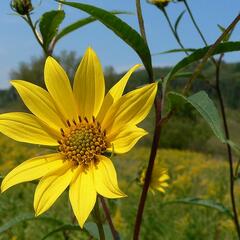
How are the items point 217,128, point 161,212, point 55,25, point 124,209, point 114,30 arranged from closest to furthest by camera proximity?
1. point 217,128
2. point 114,30
3. point 55,25
4. point 161,212
5. point 124,209

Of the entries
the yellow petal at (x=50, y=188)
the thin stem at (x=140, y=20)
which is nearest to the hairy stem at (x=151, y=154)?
the thin stem at (x=140, y=20)

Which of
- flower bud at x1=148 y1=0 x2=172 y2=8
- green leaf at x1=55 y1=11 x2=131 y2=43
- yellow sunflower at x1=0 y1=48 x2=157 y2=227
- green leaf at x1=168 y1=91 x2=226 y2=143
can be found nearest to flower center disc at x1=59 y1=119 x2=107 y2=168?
yellow sunflower at x1=0 y1=48 x2=157 y2=227

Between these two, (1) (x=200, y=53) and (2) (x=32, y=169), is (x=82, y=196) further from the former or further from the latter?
(1) (x=200, y=53)

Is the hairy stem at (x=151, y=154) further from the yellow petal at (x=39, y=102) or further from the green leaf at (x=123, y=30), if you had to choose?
the yellow petal at (x=39, y=102)

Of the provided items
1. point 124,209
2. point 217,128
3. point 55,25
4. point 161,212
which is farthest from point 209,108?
point 124,209

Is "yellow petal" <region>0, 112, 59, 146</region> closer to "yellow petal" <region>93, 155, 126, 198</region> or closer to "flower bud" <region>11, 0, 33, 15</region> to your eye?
"yellow petal" <region>93, 155, 126, 198</region>

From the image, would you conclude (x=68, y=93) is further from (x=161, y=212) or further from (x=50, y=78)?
(x=161, y=212)
